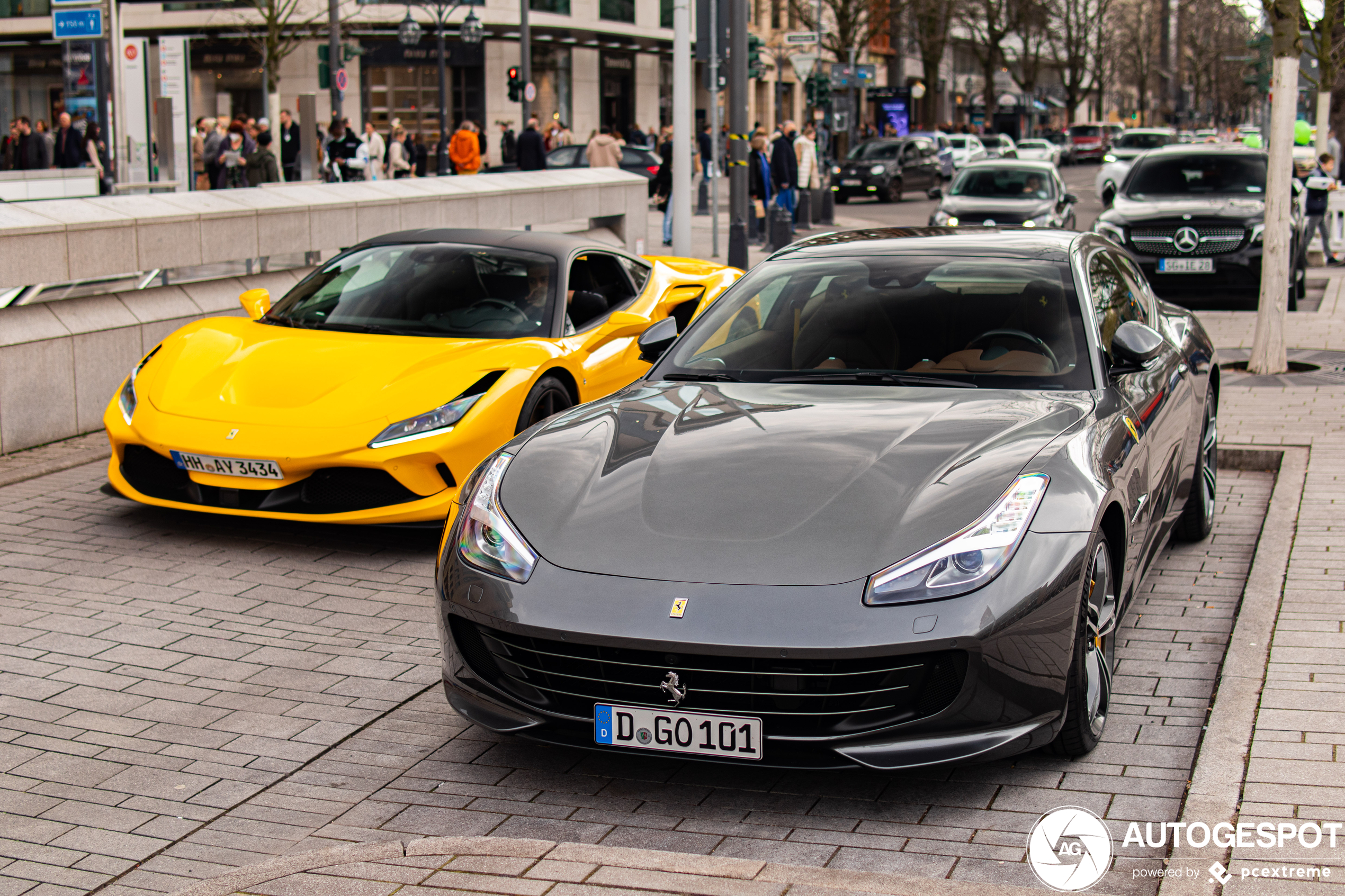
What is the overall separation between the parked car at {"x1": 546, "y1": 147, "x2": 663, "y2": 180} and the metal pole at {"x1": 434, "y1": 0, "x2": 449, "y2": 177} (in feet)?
35.6

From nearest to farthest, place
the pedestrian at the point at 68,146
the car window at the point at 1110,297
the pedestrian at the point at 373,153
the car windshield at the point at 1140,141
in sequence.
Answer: the car window at the point at 1110,297
the pedestrian at the point at 68,146
the pedestrian at the point at 373,153
the car windshield at the point at 1140,141

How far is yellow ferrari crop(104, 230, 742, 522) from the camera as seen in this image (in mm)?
6465

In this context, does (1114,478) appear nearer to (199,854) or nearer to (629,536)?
(629,536)

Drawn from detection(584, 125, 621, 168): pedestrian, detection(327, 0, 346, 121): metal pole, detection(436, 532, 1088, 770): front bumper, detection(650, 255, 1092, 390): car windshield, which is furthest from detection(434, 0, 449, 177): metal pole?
detection(436, 532, 1088, 770): front bumper

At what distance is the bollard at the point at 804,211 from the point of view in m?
26.8

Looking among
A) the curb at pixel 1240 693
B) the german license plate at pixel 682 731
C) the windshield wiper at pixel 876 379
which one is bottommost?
the curb at pixel 1240 693

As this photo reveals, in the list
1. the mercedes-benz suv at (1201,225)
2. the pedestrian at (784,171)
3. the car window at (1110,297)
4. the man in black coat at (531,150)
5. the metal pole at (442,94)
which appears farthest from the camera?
the metal pole at (442,94)

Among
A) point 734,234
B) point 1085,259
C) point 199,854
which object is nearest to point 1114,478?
point 1085,259

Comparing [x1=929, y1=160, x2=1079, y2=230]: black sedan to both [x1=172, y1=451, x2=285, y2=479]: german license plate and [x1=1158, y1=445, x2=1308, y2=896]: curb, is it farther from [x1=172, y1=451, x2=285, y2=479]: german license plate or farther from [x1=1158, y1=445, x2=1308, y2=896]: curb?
[x1=172, y1=451, x2=285, y2=479]: german license plate

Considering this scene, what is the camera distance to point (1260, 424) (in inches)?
349

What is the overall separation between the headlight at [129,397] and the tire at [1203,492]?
4.83m

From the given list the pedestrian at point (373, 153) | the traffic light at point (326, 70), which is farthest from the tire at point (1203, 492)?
the traffic light at point (326, 70)

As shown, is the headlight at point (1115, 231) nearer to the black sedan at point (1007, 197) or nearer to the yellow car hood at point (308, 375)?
the black sedan at point (1007, 197)

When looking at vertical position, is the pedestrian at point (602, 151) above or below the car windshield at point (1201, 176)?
above
